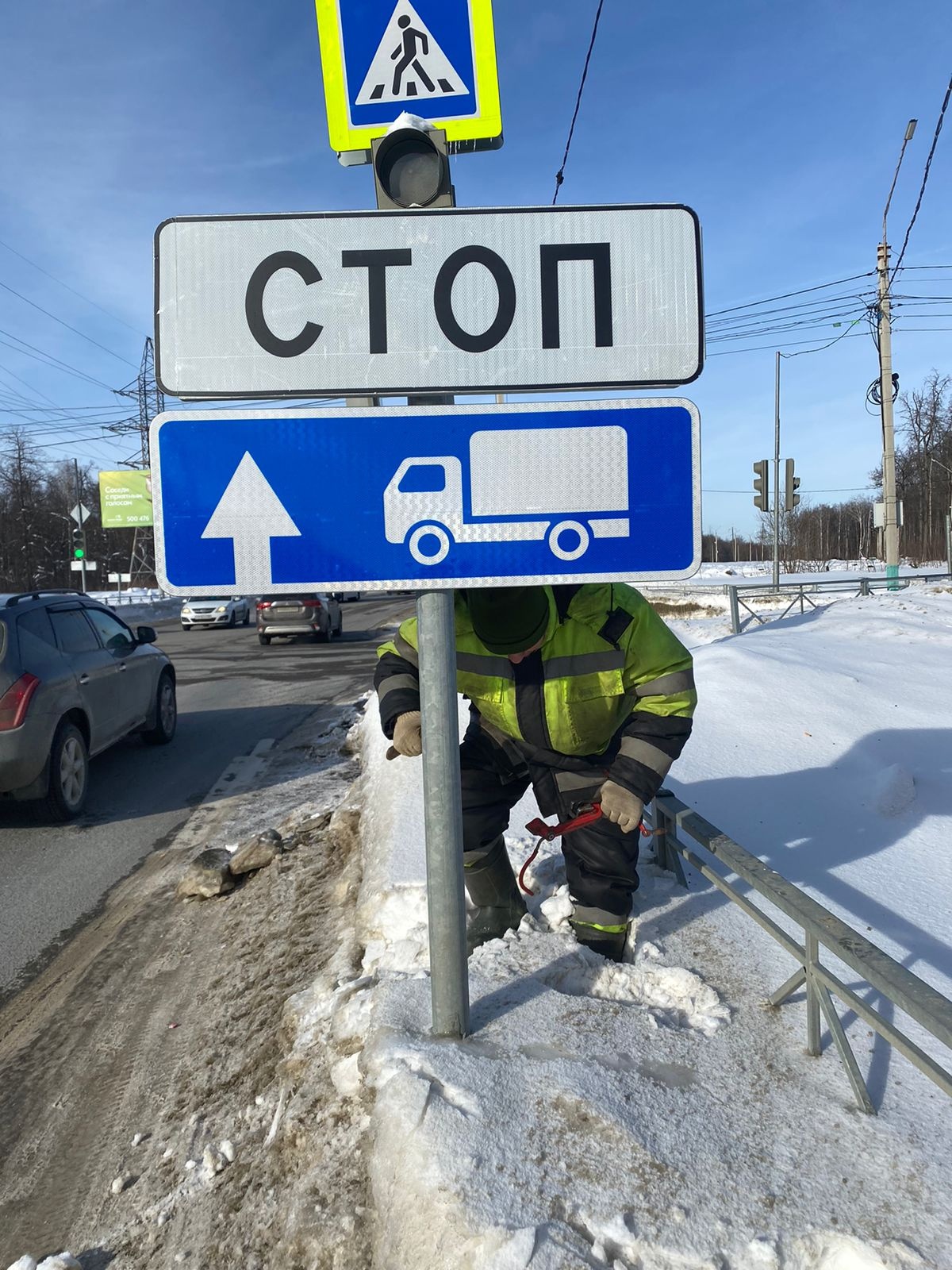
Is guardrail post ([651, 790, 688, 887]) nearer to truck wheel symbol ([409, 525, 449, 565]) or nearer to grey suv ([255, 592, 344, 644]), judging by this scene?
truck wheel symbol ([409, 525, 449, 565])

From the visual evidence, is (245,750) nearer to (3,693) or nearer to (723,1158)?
(3,693)

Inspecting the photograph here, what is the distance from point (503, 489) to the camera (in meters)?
1.82

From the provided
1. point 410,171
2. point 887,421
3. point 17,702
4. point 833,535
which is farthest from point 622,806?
point 833,535

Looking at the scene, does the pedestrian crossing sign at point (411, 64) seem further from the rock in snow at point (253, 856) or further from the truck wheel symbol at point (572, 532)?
the rock in snow at point (253, 856)

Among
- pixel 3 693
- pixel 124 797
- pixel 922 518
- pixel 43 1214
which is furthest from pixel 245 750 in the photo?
pixel 922 518

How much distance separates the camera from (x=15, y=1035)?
298cm

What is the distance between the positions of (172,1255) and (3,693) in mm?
4165

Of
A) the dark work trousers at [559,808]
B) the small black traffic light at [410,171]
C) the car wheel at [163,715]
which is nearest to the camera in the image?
the small black traffic light at [410,171]

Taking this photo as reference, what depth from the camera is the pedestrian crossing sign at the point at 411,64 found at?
250cm

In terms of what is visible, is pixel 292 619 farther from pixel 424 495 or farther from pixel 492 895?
pixel 424 495

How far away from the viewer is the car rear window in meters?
6.08

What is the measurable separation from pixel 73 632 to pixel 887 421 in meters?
18.0

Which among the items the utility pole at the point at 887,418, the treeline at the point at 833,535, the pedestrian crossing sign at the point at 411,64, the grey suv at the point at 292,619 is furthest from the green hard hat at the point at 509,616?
the treeline at the point at 833,535

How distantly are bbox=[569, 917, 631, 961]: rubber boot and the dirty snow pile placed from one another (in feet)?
0.29
